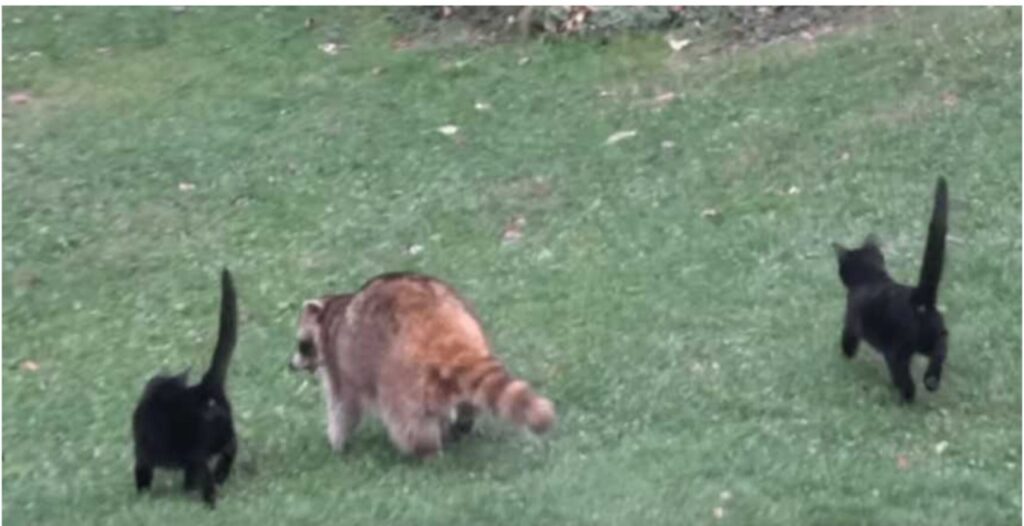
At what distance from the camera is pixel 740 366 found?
27.9 feet

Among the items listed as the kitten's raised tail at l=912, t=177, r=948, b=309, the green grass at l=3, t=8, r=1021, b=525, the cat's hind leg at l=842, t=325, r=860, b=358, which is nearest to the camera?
the kitten's raised tail at l=912, t=177, r=948, b=309

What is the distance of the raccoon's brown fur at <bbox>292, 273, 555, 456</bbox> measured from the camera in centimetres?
737

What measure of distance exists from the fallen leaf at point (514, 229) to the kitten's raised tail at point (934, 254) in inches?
135

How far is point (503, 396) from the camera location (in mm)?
7246

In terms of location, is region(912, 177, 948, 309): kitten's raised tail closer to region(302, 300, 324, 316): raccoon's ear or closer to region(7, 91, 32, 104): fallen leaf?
region(302, 300, 324, 316): raccoon's ear

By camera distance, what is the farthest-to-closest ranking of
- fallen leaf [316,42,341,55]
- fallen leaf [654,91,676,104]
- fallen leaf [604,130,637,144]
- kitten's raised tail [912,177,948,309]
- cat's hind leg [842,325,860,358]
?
fallen leaf [316,42,341,55]
fallen leaf [654,91,676,104]
fallen leaf [604,130,637,144]
cat's hind leg [842,325,860,358]
kitten's raised tail [912,177,948,309]

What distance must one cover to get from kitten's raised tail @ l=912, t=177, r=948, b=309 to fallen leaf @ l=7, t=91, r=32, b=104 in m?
8.37

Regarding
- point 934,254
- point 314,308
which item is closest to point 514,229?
point 314,308

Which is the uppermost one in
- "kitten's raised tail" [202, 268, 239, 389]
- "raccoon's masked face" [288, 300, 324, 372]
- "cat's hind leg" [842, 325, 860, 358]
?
"kitten's raised tail" [202, 268, 239, 389]

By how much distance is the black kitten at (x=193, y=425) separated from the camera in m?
7.52

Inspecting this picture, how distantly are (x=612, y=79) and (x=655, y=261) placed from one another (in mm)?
3730

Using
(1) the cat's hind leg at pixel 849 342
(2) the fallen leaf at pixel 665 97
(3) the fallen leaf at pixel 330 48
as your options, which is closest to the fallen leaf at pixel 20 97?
(3) the fallen leaf at pixel 330 48

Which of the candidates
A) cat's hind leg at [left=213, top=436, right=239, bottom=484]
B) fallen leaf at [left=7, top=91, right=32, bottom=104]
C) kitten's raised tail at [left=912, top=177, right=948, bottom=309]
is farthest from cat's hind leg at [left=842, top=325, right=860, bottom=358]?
fallen leaf at [left=7, top=91, right=32, bottom=104]

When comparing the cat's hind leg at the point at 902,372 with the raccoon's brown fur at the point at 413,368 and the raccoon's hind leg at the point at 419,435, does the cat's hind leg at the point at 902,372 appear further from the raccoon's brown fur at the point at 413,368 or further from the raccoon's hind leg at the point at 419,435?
the raccoon's hind leg at the point at 419,435
